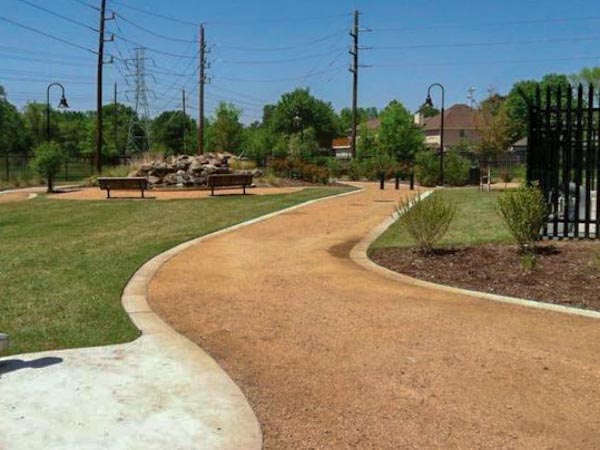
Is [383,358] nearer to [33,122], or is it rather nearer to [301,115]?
[33,122]

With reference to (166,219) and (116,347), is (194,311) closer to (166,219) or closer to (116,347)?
(116,347)

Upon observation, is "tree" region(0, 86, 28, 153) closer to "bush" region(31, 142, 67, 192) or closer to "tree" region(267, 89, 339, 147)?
"tree" region(267, 89, 339, 147)

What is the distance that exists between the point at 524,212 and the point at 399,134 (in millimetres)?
51396

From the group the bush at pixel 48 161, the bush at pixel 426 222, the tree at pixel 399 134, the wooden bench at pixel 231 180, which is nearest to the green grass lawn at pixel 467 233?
the bush at pixel 426 222

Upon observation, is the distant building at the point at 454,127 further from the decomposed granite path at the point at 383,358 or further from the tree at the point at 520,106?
the decomposed granite path at the point at 383,358

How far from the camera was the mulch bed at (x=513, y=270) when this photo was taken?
254 inches

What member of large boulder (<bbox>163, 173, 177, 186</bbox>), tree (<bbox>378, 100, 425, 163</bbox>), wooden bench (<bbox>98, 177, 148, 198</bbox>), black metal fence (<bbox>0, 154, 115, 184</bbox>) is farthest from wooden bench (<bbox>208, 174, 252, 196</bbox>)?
tree (<bbox>378, 100, 425, 163</bbox>)

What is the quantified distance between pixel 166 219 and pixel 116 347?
932 centimetres

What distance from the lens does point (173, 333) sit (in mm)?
5160

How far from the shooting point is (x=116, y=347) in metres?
4.72

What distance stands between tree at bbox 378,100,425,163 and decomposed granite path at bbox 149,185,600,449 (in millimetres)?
49053

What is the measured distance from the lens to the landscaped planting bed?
6.51 meters

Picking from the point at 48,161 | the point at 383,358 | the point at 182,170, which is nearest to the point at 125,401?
the point at 383,358

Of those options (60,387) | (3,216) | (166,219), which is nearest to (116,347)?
(60,387)
